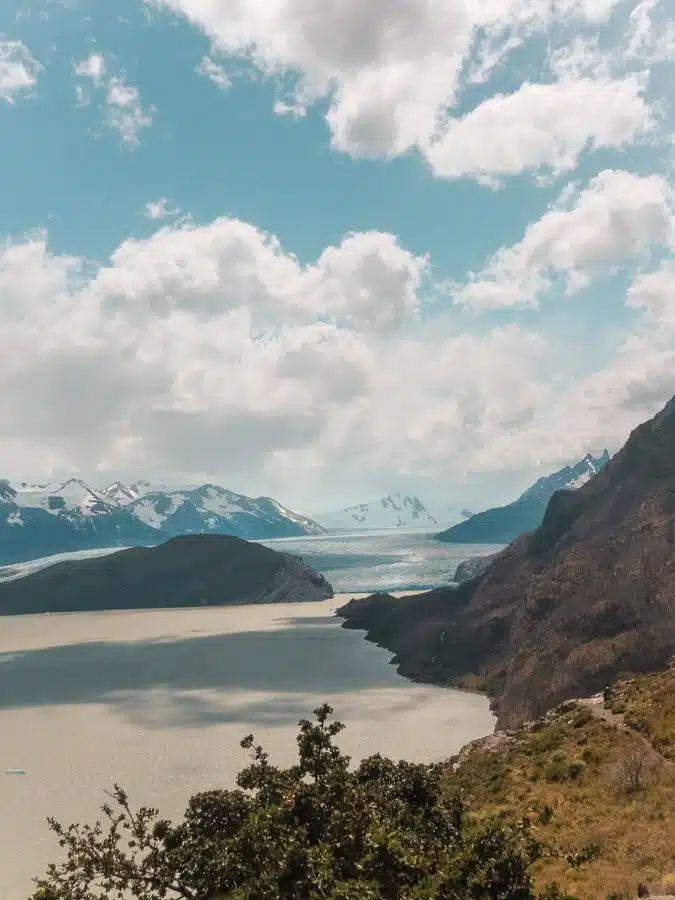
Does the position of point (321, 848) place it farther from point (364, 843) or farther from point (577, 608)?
point (577, 608)

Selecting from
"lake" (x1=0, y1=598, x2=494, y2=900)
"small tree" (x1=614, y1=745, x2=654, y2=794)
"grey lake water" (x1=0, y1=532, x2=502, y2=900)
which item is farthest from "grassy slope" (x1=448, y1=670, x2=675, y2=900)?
"grey lake water" (x1=0, y1=532, x2=502, y2=900)

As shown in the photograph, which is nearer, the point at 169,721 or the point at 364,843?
the point at 364,843

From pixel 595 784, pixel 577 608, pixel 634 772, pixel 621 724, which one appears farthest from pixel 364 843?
pixel 577 608

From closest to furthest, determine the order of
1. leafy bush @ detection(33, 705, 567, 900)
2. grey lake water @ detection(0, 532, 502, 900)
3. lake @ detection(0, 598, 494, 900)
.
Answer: leafy bush @ detection(33, 705, 567, 900)
grey lake water @ detection(0, 532, 502, 900)
lake @ detection(0, 598, 494, 900)

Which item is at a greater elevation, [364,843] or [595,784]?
[364,843]

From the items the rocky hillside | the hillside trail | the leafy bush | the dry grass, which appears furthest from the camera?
the rocky hillside

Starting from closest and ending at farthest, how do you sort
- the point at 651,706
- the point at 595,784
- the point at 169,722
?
the point at 595,784 < the point at 651,706 < the point at 169,722

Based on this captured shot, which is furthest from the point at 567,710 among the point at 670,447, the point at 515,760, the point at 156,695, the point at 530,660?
the point at 670,447

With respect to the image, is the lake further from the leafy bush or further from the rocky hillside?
the leafy bush
